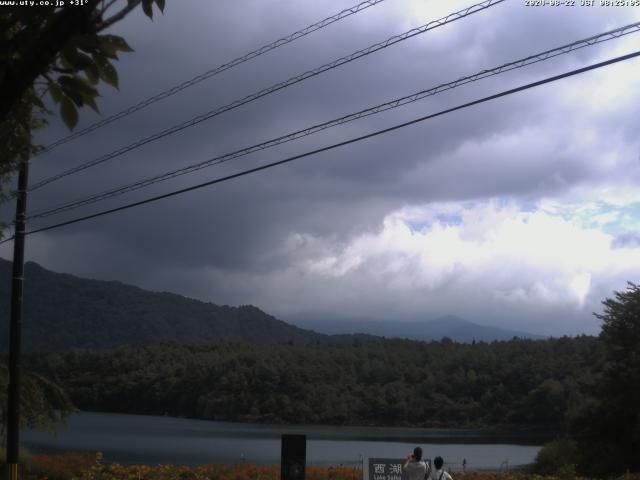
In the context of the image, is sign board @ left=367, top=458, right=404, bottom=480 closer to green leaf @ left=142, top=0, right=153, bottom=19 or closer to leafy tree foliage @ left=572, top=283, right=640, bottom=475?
green leaf @ left=142, top=0, right=153, bottom=19

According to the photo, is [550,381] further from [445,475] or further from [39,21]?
[39,21]

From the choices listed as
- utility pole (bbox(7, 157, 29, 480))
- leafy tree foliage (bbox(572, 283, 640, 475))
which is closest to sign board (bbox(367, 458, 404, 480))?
utility pole (bbox(7, 157, 29, 480))

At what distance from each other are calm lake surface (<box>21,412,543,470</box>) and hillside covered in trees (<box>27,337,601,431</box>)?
4.72 meters

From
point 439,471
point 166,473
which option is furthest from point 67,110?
point 166,473

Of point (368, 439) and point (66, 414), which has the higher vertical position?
point (66, 414)

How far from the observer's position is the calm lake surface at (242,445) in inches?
1590

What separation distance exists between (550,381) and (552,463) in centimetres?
3302

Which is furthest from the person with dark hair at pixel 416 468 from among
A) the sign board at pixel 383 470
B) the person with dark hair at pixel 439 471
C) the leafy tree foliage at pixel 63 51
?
the leafy tree foliage at pixel 63 51

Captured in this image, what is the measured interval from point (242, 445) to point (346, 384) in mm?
43159

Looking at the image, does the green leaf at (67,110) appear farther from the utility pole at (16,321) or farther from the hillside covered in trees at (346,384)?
the hillside covered in trees at (346,384)

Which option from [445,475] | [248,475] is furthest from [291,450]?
[248,475]

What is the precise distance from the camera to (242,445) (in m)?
52.1

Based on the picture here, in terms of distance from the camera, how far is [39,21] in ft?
13.5

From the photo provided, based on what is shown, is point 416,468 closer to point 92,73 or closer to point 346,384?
point 92,73
